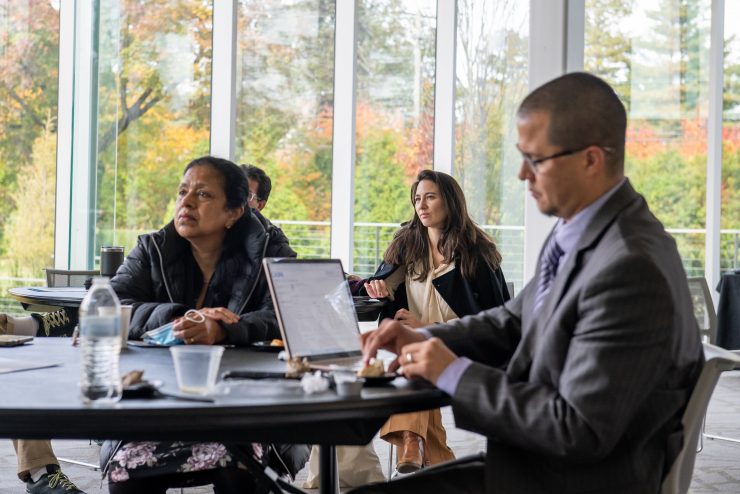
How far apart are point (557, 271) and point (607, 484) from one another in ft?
1.34

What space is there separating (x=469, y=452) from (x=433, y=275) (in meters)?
0.93

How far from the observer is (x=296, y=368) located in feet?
6.13

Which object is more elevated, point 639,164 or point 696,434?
point 639,164

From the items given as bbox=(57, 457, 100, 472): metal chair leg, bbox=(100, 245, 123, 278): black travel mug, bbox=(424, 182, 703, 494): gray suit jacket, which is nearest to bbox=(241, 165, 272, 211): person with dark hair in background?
bbox=(100, 245, 123, 278): black travel mug

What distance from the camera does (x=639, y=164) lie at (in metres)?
8.45

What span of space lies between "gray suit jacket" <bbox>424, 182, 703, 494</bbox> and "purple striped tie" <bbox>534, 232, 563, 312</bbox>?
0.11m

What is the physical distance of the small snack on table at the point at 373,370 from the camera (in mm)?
1818

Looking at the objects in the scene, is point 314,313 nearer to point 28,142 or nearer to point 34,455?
point 34,455

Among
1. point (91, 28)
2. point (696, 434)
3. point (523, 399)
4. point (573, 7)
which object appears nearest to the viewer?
point (523, 399)

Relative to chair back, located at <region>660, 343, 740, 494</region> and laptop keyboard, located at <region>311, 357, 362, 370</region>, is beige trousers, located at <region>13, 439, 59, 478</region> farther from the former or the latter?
chair back, located at <region>660, 343, 740, 494</region>

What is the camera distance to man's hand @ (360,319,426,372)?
6.20ft

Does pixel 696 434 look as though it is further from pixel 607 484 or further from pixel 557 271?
pixel 557 271

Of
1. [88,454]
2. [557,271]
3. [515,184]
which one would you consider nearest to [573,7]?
[515,184]

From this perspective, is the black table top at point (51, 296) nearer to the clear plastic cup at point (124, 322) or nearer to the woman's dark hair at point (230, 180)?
the woman's dark hair at point (230, 180)
